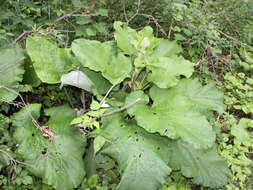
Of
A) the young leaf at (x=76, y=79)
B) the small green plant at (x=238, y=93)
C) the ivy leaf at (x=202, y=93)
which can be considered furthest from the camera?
the small green plant at (x=238, y=93)

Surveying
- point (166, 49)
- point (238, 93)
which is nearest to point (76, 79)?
point (166, 49)

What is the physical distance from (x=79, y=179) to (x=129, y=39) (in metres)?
1.14

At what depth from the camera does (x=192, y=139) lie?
5.99 ft

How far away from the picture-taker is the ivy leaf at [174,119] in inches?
71.4

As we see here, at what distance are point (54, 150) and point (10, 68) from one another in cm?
67

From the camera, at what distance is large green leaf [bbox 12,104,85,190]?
188 centimetres

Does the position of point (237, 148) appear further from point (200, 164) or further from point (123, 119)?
point (123, 119)

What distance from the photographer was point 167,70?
223 cm

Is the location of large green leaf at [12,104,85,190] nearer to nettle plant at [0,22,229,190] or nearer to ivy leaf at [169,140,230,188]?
nettle plant at [0,22,229,190]

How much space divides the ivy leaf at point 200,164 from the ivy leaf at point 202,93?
353mm

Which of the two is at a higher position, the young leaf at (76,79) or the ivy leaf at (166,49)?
the ivy leaf at (166,49)

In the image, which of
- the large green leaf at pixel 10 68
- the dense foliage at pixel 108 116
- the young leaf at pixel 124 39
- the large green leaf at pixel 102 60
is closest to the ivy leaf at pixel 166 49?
the dense foliage at pixel 108 116

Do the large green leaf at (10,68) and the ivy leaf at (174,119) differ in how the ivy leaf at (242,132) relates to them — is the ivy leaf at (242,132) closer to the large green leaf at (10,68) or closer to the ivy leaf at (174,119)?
the ivy leaf at (174,119)

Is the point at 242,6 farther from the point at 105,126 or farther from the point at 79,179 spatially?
the point at 79,179
